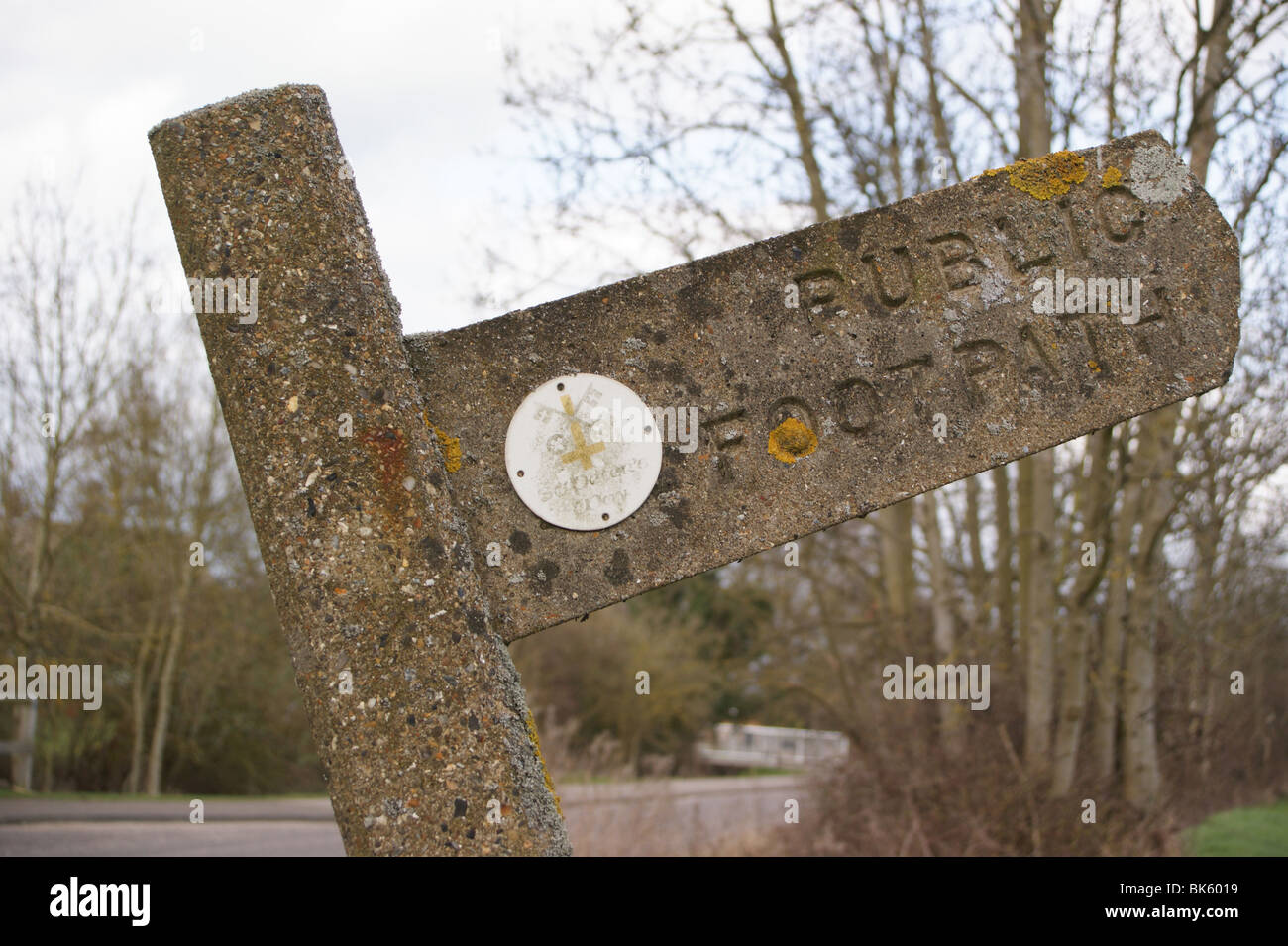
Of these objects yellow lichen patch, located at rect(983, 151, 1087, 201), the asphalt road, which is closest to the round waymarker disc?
yellow lichen patch, located at rect(983, 151, 1087, 201)

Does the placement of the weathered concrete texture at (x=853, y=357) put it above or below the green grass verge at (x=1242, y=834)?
above

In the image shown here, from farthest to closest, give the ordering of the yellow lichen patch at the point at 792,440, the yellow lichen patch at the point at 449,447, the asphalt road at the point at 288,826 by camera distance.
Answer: the asphalt road at the point at 288,826
the yellow lichen patch at the point at 792,440
the yellow lichen patch at the point at 449,447

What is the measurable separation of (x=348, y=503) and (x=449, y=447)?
1.09 feet

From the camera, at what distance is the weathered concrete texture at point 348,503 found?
1947mm

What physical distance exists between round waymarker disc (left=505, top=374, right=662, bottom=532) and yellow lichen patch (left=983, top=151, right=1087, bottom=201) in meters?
1.07

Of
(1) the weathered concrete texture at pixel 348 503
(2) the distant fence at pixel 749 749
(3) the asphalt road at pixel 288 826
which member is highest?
(1) the weathered concrete texture at pixel 348 503

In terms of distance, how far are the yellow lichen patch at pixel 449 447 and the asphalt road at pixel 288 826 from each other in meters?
5.58

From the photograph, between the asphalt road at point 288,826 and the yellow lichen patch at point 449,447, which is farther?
the asphalt road at point 288,826

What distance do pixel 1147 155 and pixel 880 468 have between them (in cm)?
104

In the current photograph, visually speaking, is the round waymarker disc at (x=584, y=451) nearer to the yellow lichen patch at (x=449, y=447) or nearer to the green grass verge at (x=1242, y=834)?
the yellow lichen patch at (x=449, y=447)

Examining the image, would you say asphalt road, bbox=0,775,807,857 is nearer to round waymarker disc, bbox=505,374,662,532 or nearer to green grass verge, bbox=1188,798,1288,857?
green grass verge, bbox=1188,798,1288,857

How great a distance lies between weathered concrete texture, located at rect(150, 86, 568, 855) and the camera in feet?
6.39

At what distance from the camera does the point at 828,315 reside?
2479 mm

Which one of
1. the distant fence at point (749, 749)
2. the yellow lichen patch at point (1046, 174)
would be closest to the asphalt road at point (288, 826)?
the yellow lichen patch at point (1046, 174)
